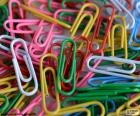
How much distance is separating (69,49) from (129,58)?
0.91ft

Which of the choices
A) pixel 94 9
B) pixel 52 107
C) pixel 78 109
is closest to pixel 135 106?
pixel 78 109

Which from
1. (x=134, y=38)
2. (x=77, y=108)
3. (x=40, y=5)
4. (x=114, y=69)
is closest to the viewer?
(x=77, y=108)

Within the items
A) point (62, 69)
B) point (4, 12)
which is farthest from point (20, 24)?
point (62, 69)

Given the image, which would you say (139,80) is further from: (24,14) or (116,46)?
(24,14)

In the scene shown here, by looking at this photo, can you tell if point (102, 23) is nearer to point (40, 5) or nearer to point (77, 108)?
point (40, 5)

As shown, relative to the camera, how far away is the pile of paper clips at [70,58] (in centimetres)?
121

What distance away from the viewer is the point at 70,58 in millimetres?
1288

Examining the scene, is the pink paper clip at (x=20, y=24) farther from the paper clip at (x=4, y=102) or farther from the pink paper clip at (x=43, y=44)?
the paper clip at (x=4, y=102)

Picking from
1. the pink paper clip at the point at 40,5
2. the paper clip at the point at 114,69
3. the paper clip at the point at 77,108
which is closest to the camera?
the paper clip at the point at 77,108

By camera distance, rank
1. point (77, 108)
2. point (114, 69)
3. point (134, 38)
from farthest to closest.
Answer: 1. point (134, 38)
2. point (114, 69)
3. point (77, 108)

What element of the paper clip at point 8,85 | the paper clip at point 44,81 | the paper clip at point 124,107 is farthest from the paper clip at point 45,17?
the paper clip at point 124,107

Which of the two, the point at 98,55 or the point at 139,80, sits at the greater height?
the point at 98,55

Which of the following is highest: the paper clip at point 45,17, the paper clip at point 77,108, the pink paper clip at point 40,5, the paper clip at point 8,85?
the pink paper clip at point 40,5

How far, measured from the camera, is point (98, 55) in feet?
4.39
